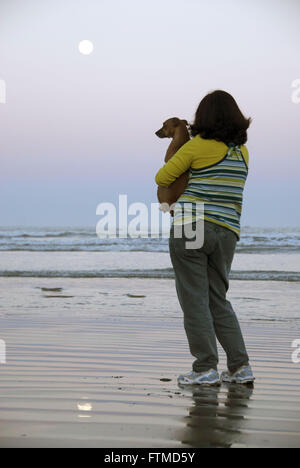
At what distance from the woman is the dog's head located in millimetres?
124

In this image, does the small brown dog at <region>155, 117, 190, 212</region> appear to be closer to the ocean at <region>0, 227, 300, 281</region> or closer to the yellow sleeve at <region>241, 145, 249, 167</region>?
the yellow sleeve at <region>241, 145, 249, 167</region>

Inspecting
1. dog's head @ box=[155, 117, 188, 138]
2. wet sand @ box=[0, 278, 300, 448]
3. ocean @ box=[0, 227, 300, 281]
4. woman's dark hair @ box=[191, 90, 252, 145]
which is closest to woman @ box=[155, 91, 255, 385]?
woman's dark hair @ box=[191, 90, 252, 145]

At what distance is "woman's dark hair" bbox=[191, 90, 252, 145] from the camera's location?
3396 millimetres

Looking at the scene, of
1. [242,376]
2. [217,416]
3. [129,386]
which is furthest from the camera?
[242,376]

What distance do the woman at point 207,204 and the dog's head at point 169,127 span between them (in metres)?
0.12

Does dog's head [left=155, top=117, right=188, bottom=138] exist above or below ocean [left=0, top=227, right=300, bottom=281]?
above

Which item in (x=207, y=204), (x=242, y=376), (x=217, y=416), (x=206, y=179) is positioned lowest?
(x=242, y=376)

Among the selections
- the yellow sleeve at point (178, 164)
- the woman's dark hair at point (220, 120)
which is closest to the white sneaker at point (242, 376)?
the yellow sleeve at point (178, 164)

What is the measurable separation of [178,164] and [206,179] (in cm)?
17

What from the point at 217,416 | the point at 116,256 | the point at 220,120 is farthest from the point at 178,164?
the point at 116,256

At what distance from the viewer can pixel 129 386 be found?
10.8ft

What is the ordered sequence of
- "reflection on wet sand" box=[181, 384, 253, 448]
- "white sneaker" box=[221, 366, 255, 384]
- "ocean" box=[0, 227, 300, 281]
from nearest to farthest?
1. "reflection on wet sand" box=[181, 384, 253, 448]
2. "white sneaker" box=[221, 366, 255, 384]
3. "ocean" box=[0, 227, 300, 281]

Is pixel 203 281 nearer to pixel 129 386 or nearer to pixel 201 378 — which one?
pixel 201 378

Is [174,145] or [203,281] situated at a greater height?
[174,145]
